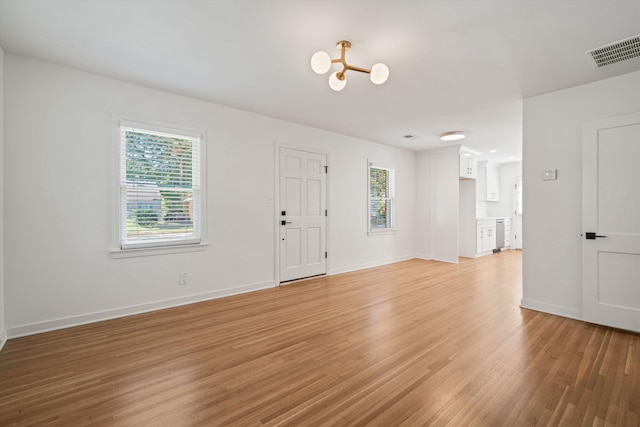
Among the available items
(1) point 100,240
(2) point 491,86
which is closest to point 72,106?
(1) point 100,240

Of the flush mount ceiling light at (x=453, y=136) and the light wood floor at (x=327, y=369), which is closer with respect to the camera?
the light wood floor at (x=327, y=369)

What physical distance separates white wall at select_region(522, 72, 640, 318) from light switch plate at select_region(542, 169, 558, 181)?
1.5 inches

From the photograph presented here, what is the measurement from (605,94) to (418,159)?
4.33 meters

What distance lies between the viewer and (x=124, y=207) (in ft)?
11.3

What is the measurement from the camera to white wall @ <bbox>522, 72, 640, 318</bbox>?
334cm

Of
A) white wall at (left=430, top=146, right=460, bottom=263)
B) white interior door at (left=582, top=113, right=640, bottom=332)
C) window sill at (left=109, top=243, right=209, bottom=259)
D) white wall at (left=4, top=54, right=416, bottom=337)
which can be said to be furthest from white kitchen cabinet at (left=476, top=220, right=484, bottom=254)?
window sill at (left=109, top=243, right=209, bottom=259)

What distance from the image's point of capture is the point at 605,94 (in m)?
3.22

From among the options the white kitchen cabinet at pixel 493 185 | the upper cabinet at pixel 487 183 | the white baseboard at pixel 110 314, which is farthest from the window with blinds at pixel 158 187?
the white kitchen cabinet at pixel 493 185

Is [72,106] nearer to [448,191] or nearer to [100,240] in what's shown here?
[100,240]

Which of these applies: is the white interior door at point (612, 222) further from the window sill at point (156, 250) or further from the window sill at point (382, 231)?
the window sill at point (156, 250)

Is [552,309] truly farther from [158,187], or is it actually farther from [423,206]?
[158,187]

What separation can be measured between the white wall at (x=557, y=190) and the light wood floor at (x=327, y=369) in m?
0.37

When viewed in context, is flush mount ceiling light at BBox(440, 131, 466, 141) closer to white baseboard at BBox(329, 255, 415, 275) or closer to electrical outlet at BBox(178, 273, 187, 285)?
white baseboard at BBox(329, 255, 415, 275)

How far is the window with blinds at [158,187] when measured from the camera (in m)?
3.45
